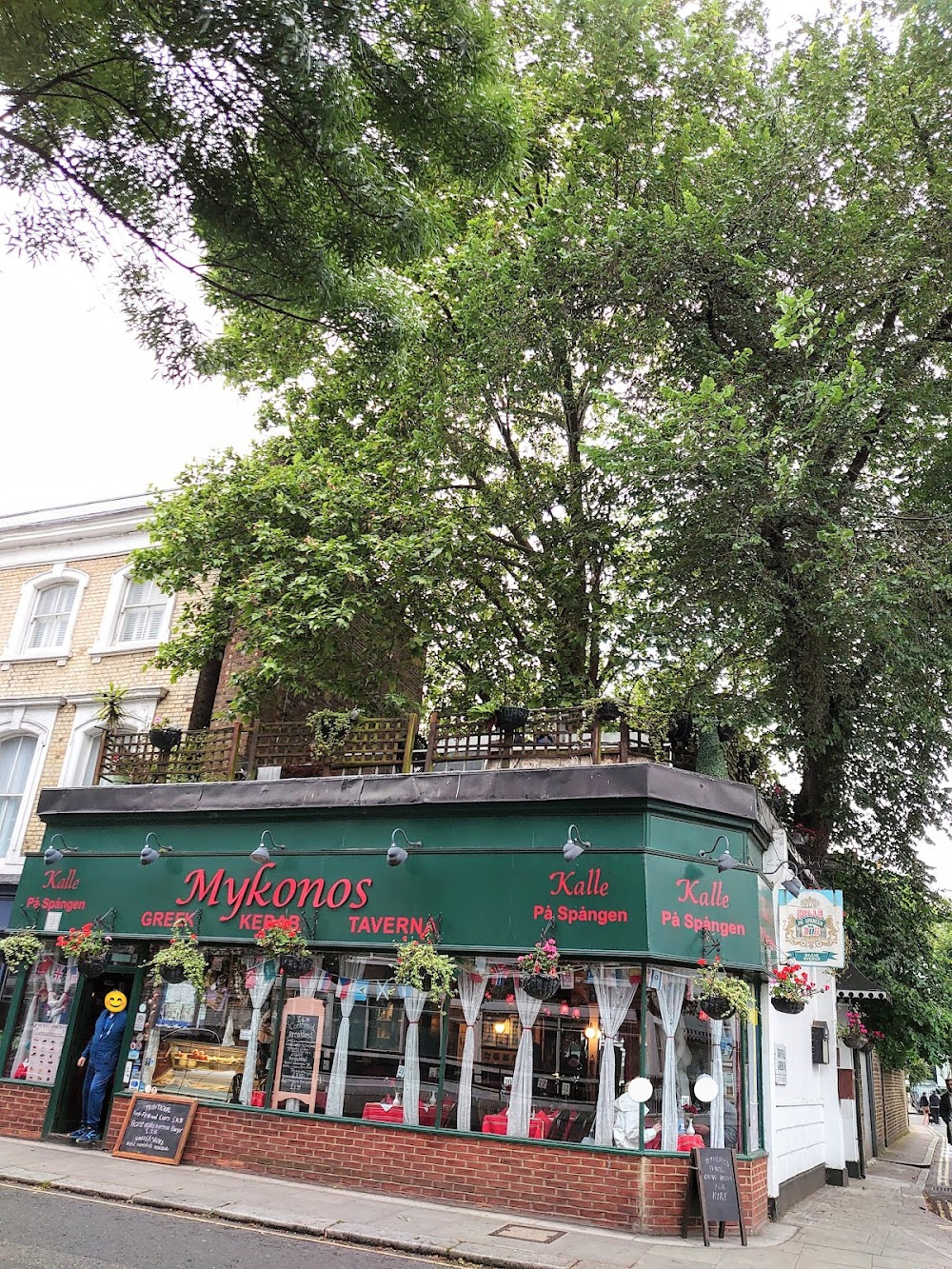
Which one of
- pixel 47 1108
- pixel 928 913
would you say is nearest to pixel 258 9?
pixel 47 1108

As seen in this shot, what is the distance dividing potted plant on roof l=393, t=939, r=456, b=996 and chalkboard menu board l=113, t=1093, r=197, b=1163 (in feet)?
11.2

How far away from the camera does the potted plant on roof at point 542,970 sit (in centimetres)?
984

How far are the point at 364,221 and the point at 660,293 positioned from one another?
26.9 feet

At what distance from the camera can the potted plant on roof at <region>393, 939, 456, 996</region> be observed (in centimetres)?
1033

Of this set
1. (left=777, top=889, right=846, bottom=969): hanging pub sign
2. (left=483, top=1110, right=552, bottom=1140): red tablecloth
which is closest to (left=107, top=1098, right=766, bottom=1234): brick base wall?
(left=483, top=1110, right=552, bottom=1140): red tablecloth

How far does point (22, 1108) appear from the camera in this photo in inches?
501

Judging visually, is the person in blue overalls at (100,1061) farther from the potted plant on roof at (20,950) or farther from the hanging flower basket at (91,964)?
the potted plant on roof at (20,950)

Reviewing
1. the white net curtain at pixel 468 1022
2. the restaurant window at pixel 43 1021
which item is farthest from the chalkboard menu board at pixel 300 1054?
the restaurant window at pixel 43 1021

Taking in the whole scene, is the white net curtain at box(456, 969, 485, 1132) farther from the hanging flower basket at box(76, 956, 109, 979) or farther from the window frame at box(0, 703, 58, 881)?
the window frame at box(0, 703, 58, 881)

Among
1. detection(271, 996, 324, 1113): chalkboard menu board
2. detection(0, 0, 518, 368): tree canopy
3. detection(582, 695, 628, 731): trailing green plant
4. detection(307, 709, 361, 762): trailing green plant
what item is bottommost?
detection(271, 996, 324, 1113): chalkboard menu board

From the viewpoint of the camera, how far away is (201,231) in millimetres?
6621

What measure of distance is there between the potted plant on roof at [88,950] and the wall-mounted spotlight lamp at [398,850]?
451 cm

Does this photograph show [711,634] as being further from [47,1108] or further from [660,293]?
[47,1108]

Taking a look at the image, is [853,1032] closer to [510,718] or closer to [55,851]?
[510,718]
